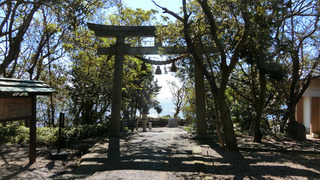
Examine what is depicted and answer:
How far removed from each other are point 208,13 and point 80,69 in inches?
371

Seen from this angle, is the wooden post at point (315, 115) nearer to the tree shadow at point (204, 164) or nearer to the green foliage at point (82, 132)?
the tree shadow at point (204, 164)

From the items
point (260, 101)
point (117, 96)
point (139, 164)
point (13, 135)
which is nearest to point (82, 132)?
point (117, 96)

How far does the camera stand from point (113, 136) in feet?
36.5

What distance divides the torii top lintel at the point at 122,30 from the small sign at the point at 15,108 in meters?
4.35

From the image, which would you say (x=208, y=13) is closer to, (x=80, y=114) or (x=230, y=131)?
(x=230, y=131)

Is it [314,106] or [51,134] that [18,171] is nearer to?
[51,134]

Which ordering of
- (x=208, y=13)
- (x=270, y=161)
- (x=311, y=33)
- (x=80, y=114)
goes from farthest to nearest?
(x=80, y=114), (x=311, y=33), (x=208, y=13), (x=270, y=161)

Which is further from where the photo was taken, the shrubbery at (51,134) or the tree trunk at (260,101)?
the shrubbery at (51,134)

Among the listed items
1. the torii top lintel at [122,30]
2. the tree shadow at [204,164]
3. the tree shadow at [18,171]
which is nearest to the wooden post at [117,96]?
the torii top lintel at [122,30]

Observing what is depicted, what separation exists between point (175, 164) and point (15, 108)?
4.53 metres

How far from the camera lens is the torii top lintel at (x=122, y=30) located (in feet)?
35.8

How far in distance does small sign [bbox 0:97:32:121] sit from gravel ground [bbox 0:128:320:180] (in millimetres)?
1477

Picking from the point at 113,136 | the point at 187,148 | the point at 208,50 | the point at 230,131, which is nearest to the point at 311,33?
the point at 208,50

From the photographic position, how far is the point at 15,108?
713 centimetres
